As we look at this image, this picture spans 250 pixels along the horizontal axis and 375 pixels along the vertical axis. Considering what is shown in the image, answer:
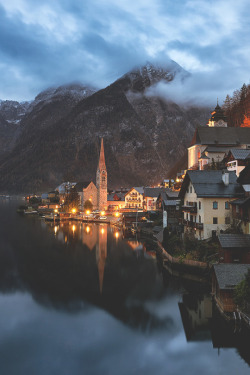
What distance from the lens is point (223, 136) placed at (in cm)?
6875

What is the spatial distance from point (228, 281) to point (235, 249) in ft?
19.3

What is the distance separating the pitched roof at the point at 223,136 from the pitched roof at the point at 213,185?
3245cm

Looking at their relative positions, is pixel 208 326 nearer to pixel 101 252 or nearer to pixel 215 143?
pixel 101 252

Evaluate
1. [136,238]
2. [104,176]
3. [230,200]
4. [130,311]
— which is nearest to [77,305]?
[130,311]

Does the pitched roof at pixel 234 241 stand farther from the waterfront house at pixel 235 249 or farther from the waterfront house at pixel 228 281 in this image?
the waterfront house at pixel 228 281

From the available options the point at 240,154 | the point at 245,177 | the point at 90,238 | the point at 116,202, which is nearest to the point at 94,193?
the point at 116,202

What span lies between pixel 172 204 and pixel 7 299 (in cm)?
3537

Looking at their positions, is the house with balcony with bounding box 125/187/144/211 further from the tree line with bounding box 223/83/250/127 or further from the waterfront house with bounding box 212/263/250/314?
the waterfront house with bounding box 212/263/250/314

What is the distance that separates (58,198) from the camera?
139 meters

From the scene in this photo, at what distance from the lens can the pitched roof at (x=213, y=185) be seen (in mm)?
35562

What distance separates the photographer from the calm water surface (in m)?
18.3

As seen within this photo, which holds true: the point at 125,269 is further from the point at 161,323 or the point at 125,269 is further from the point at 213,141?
the point at 213,141

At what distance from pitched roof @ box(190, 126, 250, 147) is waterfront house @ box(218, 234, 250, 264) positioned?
44121mm

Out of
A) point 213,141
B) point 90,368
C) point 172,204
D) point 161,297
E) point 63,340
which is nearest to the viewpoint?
point 90,368
